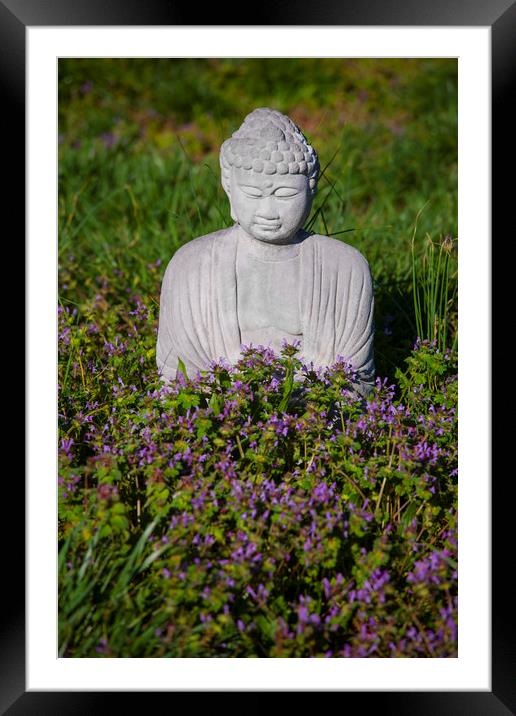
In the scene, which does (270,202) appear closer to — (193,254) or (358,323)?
(193,254)

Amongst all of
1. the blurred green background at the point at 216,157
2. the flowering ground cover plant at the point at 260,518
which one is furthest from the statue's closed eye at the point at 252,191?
the blurred green background at the point at 216,157

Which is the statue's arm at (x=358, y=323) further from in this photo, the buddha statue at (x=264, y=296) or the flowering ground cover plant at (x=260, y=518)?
the flowering ground cover plant at (x=260, y=518)

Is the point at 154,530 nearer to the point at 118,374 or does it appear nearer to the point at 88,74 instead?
the point at 118,374

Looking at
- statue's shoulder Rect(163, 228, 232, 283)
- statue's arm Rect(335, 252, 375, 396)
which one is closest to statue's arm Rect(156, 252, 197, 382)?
statue's shoulder Rect(163, 228, 232, 283)

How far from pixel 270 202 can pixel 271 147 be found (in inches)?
8.1

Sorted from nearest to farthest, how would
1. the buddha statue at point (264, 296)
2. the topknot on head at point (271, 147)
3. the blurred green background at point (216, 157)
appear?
the topknot on head at point (271, 147), the buddha statue at point (264, 296), the blurred green background at point (216, 157)

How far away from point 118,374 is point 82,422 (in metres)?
0.47

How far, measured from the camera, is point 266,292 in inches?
142

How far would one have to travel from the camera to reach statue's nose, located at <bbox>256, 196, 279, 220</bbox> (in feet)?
11.2

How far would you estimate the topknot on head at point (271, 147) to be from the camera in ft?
11.0

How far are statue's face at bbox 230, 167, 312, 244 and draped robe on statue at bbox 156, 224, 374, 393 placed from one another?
6.0 inches

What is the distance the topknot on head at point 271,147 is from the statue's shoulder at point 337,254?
301mm

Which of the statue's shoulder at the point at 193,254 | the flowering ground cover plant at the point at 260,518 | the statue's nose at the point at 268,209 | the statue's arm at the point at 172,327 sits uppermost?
the statue's nose at the point at 268,209

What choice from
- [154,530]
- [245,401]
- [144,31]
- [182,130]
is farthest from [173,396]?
[182,130]
